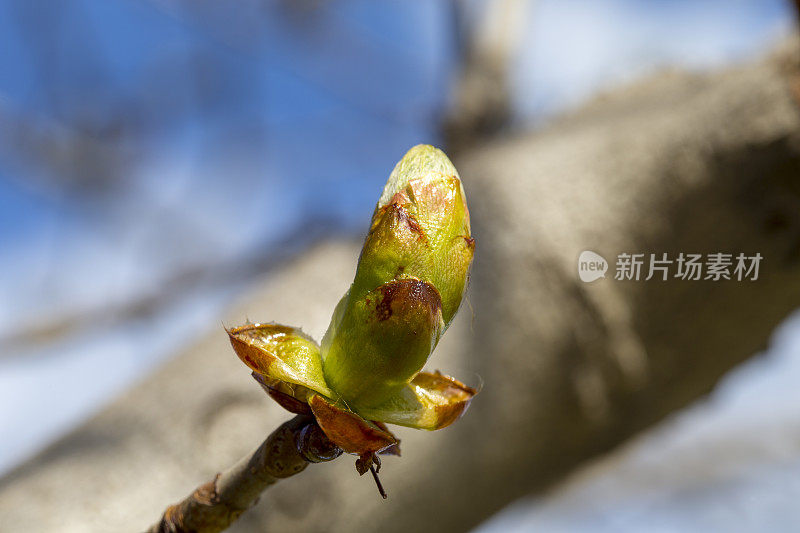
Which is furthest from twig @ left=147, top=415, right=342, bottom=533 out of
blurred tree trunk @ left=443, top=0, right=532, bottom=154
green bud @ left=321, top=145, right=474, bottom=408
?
blurred tree trunk @ left=443, top=0, right=532, bottom=154

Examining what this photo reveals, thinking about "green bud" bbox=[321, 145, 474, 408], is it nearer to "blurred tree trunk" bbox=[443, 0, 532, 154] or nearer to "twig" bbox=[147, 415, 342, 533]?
"twig" bbox=[147, 415, 342, 533]

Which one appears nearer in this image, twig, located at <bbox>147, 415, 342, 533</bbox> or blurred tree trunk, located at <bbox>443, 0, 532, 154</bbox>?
twig, located at <bbox>147, 415, 342, 533</bbox>

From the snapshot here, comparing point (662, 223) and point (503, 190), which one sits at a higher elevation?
point (503, 190)

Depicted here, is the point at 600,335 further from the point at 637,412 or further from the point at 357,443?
the point at 357,443

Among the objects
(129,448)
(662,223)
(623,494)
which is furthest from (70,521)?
(623,494)

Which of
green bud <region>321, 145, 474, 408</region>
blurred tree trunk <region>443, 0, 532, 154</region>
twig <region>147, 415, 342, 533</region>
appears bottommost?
twig <region>147, 415, 342, 533</region>

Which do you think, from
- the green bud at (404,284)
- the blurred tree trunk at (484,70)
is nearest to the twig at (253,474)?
the green bud at (404,284)

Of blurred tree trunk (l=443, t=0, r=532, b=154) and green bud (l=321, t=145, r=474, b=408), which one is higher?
blurred tree trunk (l=443, t=0, r=532, b=154)
